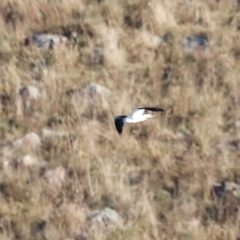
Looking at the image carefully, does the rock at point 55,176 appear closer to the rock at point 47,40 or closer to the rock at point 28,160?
the rock at point 28,160

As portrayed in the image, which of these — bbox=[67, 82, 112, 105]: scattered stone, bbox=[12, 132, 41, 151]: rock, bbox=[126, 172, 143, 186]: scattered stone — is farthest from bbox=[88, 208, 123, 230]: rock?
bbox=[67, 82, 112, 105]: scattered stone

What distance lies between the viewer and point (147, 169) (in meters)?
6.20

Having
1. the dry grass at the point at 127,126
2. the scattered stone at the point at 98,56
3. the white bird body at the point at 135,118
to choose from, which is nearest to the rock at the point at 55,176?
the dry grass at the point at 127,126

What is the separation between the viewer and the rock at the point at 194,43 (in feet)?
24.9

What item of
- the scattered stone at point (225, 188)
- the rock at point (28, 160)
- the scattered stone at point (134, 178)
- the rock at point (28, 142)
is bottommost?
the scattered stone at point (225, 188)

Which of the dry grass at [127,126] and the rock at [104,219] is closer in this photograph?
the rock at [104,219]

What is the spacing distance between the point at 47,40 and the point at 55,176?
194 centimetres

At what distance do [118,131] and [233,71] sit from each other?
Result: 153cm

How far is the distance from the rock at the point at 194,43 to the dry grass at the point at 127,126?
0.06 meters

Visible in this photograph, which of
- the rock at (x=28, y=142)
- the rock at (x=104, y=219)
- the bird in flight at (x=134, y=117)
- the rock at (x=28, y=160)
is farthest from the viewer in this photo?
the rock at (x=28, y=142)

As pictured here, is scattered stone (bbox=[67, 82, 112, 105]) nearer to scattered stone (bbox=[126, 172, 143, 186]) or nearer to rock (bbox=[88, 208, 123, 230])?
scattered stone (bbox=[126, 172, 143, 186])

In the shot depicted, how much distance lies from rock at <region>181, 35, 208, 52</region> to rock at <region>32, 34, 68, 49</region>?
104cm

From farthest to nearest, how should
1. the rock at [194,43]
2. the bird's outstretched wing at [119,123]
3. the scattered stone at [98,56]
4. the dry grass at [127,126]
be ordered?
the rock at [194,43], the scattered stone at [98,56], the bird's outstretched wing at [119,123], the dry grass at [127,126]

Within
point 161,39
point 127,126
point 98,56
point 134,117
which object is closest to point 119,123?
point 134,117
